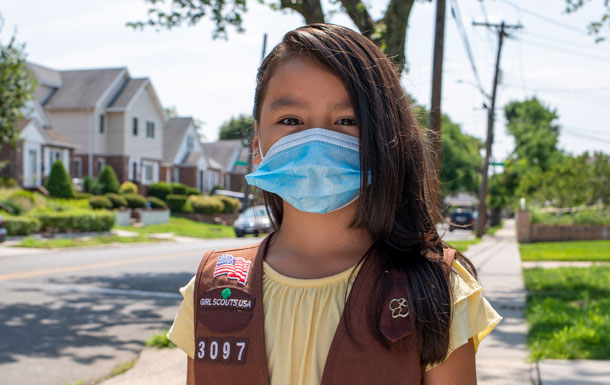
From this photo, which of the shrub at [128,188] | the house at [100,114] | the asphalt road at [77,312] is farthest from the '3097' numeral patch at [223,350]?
the house at [100,114]

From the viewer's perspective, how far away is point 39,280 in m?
10.8

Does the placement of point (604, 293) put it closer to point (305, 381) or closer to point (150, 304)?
point (150, 304)

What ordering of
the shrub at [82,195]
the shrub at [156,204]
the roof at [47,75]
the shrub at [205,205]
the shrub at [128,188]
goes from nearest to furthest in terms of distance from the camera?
the shrub at [82,195] < the shrub at [156,204] < the shrub at [128,188] < the roof at [47,75] < the shrub at [205,205]

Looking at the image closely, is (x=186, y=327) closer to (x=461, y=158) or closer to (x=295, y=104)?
(x=295, y=104)

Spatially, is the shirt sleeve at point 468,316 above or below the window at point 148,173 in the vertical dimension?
above

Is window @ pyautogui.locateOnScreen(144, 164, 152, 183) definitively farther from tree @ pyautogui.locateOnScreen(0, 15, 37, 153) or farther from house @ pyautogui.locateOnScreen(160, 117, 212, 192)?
tree @ pyautogui.locateOnScreen(0, 15, 37, 153)

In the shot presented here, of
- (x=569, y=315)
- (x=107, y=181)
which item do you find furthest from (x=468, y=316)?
(x=107, y=181)

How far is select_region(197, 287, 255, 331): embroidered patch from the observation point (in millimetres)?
1582

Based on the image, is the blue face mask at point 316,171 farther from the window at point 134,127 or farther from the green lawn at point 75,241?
the window at point 134,127

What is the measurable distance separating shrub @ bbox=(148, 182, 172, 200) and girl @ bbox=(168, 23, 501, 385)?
37.2 metres

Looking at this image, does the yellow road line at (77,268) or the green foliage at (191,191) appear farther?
the green foliage at (191,191)

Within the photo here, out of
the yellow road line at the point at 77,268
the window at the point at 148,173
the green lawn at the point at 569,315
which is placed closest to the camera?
the green lawn at the point at 569,315

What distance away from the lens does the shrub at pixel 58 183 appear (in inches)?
1153

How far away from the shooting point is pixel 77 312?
26.2 feet
